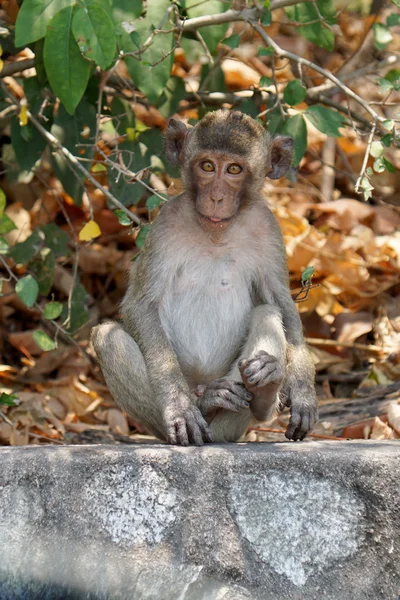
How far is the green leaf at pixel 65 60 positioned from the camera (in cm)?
507

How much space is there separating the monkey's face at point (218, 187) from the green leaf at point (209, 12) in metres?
1.17

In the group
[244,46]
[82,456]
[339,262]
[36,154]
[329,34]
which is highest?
[329,34]

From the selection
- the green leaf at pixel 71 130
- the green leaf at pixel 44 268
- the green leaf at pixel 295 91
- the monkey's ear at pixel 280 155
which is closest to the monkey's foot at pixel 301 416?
the monkey's ear at pixel 280 155

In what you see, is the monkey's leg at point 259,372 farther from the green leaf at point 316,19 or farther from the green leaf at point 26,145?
the green leaf at point 26,145

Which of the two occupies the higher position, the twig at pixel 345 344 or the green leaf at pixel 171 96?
the green leaf at pixel 171 96

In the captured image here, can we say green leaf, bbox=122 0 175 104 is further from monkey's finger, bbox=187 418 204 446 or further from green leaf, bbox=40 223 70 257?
monkey's finger, bbox=187 418 204 446

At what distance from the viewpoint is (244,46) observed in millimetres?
10789

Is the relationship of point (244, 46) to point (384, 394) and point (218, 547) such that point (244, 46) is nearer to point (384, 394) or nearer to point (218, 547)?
point (384, 394)

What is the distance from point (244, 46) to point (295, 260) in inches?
119

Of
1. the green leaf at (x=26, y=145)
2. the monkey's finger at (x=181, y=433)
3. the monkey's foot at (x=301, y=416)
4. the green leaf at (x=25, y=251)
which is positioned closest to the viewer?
the monkey's finger at (x=181, y=433)

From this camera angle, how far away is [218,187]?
17.3 feet

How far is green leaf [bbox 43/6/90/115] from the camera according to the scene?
5070 mm

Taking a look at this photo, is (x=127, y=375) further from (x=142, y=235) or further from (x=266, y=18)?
(x=266, y=18)

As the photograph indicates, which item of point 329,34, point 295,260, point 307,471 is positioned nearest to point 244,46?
point 295,260
